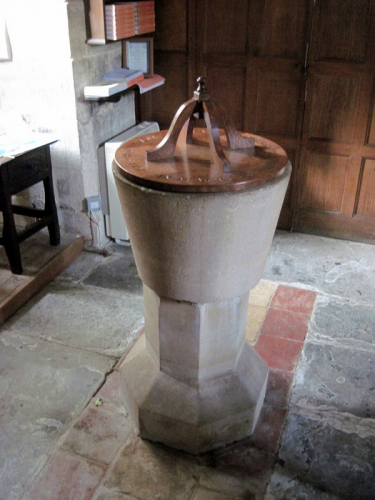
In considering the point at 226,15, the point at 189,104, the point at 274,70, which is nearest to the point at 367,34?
the point at 274,70

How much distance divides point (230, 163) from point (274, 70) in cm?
201

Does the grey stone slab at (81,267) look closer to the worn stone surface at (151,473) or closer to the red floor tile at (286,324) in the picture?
the red floor tile at (286,324)

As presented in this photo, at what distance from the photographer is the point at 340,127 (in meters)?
3.39

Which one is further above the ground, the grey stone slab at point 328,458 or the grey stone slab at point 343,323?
the grey stone slab at point 343,323

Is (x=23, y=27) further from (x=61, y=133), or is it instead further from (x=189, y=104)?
(x=189, y=104)

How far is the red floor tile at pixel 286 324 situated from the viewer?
2.69 meters

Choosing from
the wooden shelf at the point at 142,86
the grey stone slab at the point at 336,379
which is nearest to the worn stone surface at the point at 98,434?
the grey stone slab at the point at 336,379

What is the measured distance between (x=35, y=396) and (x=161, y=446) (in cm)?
65

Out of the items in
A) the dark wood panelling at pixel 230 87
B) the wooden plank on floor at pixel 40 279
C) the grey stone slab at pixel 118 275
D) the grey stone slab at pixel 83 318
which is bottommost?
the grey stone slab at pixel 83 318

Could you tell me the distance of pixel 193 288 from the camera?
1.75 meters

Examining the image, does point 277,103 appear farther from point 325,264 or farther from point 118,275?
point 118,275

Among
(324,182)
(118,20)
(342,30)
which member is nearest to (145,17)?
(118,20)

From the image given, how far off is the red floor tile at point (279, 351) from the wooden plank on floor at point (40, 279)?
4.55 ft

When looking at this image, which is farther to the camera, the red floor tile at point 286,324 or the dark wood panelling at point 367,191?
the dark wood panelling at point 367,191
